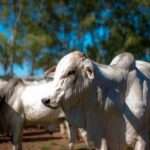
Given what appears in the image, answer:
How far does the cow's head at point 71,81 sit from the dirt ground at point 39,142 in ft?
26.0

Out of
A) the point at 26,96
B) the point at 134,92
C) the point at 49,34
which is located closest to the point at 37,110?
the point at 26,96

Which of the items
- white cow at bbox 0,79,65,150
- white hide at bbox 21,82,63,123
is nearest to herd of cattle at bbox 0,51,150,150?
white cow at bbox 0,79,65,150

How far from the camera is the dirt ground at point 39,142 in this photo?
438 inches

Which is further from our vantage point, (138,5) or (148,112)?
(138,5)

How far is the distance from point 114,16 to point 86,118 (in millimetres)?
22095

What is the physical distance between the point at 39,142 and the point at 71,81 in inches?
381

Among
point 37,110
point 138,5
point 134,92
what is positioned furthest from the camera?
point 138,5

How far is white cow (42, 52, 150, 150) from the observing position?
2.88 metres

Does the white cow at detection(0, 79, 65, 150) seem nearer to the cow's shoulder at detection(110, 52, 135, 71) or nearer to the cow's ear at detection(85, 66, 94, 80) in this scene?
the cow's shoulder at detection(110, 52, 135, 71)

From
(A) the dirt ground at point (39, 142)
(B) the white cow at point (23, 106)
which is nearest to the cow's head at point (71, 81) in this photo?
(B) the white cow at point (23, 106)

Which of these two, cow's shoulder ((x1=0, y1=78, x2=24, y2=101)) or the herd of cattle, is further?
cow's shoulder ((x1=0, y1=78, x2=24, y2=101))

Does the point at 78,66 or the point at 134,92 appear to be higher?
the point at 78,66

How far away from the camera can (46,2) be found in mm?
24328

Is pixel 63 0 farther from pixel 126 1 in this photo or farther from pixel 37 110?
pixel 37 110
